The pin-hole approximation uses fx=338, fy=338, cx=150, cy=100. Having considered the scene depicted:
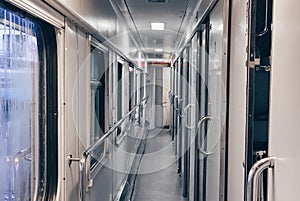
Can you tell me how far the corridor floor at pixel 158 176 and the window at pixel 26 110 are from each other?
10.3 ft

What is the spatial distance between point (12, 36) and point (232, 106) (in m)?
1.07

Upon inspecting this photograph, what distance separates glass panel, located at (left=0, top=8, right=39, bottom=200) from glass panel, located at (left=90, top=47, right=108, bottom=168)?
49.9 inches

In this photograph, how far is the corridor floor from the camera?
15.5 ft

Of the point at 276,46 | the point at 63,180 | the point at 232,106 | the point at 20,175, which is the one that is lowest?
the point at 63,180

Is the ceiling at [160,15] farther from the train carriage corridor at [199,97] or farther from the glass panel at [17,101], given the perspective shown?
the glass panel at [17,101]

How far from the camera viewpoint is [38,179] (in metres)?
1.62

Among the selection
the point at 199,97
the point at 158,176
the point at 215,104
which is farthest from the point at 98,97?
the point at 158,176

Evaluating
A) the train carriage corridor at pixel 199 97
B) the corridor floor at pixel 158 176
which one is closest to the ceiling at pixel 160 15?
the train carriage corridor at pixel 199 97

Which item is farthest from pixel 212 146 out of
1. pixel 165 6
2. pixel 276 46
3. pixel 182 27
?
pixel 182 27

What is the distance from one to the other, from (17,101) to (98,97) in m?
1.89

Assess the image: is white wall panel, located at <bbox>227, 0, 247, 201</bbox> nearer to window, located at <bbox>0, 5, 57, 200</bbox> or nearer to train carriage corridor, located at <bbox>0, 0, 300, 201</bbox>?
train carriage corridor, located at <bbox>0, 0, 300, 201</bbox>

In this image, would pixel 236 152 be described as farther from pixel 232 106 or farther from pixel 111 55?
pixel 111 55

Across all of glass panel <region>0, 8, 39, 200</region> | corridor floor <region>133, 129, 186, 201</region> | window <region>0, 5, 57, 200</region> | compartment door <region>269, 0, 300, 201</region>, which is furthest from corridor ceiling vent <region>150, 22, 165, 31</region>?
compartment door <region>269, 0, 300, 201</region>

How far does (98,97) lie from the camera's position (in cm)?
326
